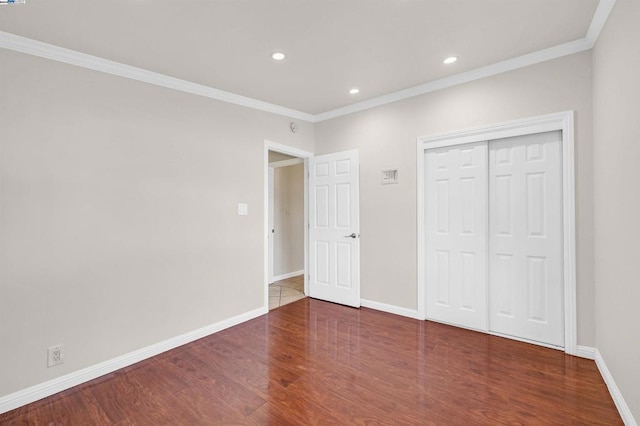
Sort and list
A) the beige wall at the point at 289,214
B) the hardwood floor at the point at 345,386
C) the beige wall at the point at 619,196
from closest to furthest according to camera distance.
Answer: the beige wall at the point at 619,196 → the hardwood floor at the point at 345,386 → the beige wall at the point at 289,214

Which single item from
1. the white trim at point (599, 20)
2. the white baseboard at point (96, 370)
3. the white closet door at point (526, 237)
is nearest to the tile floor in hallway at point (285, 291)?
the white baseboard at point (96, 370)

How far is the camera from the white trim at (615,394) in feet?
5.74

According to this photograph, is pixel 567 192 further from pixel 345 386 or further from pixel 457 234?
pixel 345 386

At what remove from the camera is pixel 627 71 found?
177cm

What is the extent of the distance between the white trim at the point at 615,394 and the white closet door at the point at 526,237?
361 millimetres

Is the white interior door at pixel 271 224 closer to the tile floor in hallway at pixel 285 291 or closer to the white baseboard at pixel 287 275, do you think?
the white baseboard at pixel 287 275

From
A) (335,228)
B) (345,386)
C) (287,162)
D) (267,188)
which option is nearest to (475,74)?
(335,228)

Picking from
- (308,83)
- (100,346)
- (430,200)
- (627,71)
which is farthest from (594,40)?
(100,346)

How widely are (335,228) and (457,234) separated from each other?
1.56 metres

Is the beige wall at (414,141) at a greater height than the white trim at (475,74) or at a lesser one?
lesser

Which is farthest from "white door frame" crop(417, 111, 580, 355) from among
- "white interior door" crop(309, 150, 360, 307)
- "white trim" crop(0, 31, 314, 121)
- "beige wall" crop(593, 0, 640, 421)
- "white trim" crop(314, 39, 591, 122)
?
"white trim" crop(0, 31, 314, 121)

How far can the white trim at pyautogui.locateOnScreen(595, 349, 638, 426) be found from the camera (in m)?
1.75

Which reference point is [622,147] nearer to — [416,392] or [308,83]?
[416,392]

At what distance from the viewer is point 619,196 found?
189 cm
